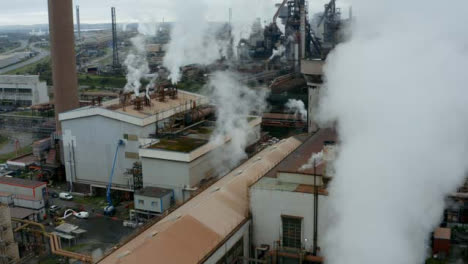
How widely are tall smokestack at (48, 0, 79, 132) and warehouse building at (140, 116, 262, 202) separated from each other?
7842mm

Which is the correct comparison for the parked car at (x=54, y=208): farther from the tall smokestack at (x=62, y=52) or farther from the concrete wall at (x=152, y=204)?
the tall smokestack at (x=62, y=52)

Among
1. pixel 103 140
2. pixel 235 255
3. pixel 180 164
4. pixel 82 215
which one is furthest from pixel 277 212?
pixel 103 140

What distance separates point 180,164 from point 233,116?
710 cm

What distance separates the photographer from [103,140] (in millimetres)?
22547

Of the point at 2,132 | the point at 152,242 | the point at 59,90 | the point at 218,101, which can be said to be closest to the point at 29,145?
the point at 2,132

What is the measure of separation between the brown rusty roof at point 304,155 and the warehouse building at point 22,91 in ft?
107

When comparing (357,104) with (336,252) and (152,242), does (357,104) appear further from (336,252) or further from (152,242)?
(152,242)

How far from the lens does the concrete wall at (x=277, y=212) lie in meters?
12.6

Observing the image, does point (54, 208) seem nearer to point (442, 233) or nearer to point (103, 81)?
point (442, 233)

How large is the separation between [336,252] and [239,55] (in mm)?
45298

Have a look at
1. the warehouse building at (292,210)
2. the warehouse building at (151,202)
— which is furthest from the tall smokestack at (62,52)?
the warehouse building at (292,210)

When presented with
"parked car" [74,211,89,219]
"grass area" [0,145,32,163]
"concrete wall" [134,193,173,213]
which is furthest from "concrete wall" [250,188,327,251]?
"grass area" [0,145,32,163]

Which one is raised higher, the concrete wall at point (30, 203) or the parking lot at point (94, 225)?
the concrete wall at point (30, 203)

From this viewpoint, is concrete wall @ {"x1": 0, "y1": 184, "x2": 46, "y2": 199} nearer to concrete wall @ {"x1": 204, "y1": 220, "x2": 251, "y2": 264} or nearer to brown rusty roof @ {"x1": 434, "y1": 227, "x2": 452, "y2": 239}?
concrete wall @ {"x1": 204, "y1": 220, "x2": 251, "y2": 264}
